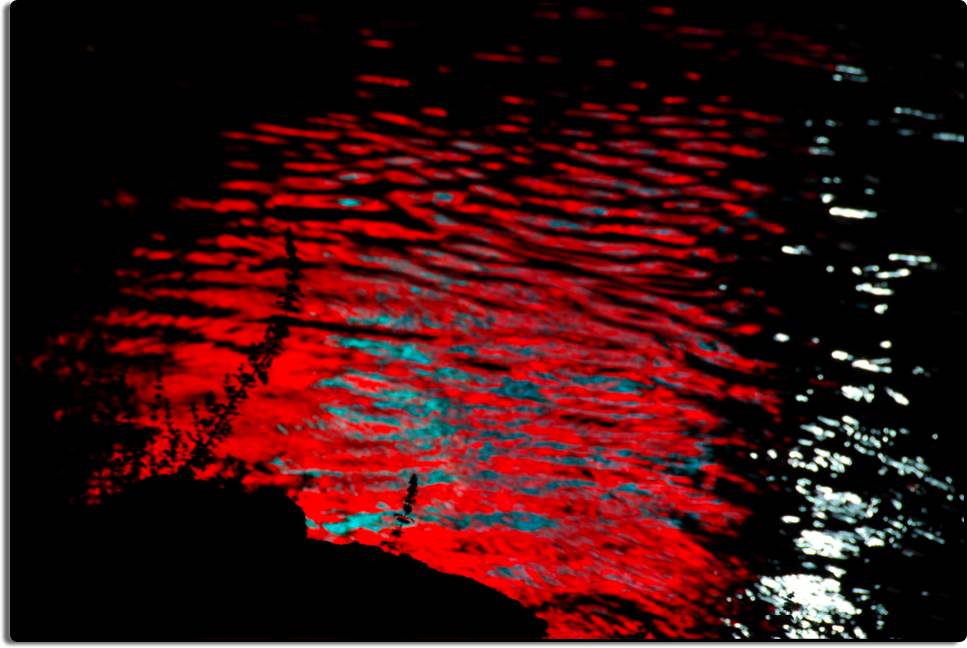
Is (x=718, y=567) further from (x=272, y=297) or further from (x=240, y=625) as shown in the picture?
(x=272, y=297)

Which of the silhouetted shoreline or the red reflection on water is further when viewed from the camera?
the red reflection on water

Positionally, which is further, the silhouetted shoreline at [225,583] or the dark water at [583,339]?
the dark water at [583,339]

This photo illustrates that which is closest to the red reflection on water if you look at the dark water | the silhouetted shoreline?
the dark water

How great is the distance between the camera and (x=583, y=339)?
756cm

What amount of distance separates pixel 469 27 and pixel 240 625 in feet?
44.3

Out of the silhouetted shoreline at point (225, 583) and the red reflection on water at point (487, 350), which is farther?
the red reflection on water at point (487, 350)

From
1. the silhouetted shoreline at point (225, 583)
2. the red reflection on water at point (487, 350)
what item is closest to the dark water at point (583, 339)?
the red reflection on water at point (487, 350)

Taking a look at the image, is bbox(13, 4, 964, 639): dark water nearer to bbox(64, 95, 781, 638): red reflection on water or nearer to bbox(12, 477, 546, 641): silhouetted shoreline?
bbox(64, 95, 781, 638): red reflection on water

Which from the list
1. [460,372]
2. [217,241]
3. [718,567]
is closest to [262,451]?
[460,372]

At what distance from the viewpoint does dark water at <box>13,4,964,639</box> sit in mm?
5215

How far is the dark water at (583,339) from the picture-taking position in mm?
5215

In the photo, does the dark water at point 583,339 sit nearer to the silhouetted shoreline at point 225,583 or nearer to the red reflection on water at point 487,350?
the red reflection on water at point 487,350

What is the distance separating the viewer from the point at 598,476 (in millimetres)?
5922

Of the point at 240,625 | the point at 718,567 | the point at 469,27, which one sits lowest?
the point at 718,567
